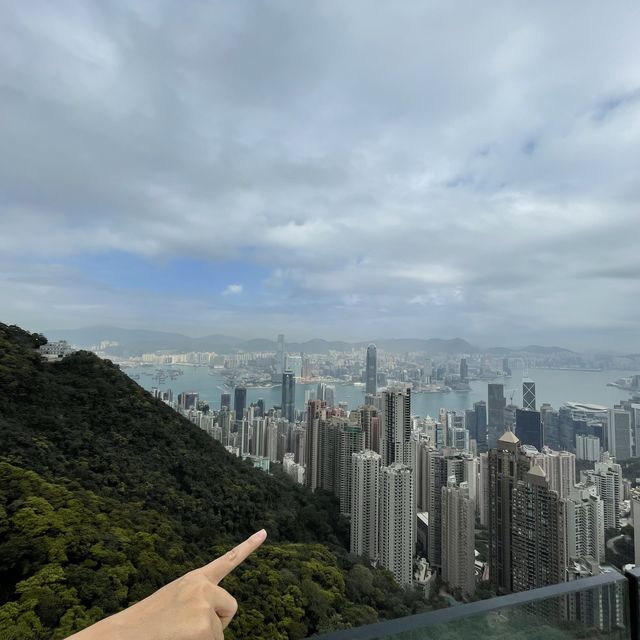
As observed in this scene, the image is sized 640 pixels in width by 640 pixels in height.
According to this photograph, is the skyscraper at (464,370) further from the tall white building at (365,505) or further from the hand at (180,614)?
the hand at (180,614)

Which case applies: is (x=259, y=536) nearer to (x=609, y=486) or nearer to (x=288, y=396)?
(x=609, y=486)

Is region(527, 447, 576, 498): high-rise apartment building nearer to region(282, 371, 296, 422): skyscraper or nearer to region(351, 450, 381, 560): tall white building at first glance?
region(351, 450, 381, 560): tall white building

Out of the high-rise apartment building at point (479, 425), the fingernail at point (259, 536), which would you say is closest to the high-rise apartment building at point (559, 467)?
the high-rise apartment building at point (479, 425)

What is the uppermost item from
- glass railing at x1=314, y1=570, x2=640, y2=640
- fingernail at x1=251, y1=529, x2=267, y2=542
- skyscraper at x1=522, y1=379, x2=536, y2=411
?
fingernail at x1=251, y1=529, x2=267, y2=542

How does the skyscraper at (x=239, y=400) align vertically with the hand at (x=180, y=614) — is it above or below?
below

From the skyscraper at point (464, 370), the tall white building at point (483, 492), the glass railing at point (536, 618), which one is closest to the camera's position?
the glass railing at point (536, 618)

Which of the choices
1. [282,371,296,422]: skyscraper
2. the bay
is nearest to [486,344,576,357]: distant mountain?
the bay

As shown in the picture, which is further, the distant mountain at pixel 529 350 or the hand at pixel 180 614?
the distant mountain at pixel 529 350
